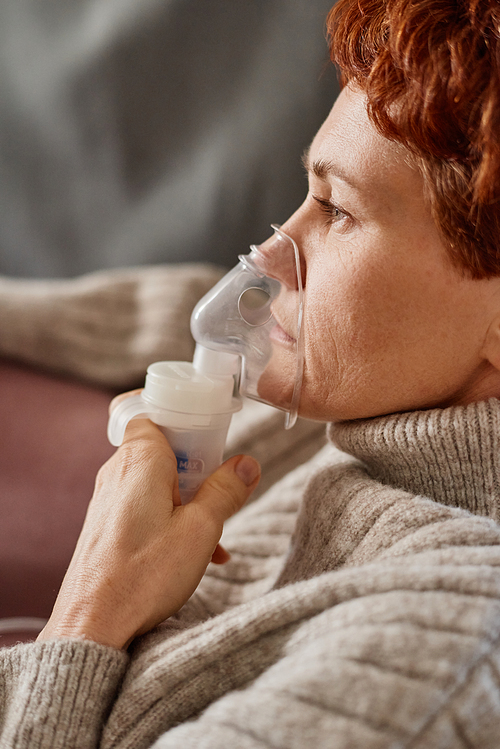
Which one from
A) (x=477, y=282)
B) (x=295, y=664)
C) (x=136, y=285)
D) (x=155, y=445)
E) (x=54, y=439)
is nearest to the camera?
(x=295, y=664)

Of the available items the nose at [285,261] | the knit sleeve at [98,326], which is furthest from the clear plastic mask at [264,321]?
the knit sleeve at [98,326]

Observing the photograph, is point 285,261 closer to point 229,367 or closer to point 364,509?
point 229,367

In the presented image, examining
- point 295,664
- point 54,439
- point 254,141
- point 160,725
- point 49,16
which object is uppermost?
point 49,16

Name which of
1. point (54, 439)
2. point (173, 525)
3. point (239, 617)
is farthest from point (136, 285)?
point (239, 617)

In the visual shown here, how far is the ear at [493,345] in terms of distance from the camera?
0.67 meters

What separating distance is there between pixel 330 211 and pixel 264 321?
160 millimetres

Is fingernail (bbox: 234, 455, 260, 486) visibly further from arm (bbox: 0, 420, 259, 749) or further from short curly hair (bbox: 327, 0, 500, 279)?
short curly hair (bbox: 327, 0, 500, 279)

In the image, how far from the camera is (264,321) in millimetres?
812

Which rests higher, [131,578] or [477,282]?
[477,282]

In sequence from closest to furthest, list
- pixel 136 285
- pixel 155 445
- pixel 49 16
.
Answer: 1. pixel 155 445
2. pixel 136 285
3. pixel 49 16

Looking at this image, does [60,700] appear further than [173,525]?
No

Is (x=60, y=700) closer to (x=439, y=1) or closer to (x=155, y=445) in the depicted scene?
(x=155, y=445)

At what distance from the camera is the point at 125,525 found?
0.69 meters

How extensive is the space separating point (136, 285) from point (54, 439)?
0.46 meters
